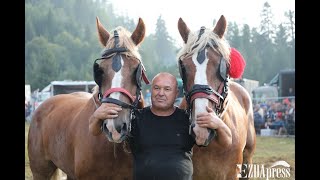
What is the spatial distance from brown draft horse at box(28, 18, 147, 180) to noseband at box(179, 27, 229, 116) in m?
0.45

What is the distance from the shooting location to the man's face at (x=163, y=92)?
3.22m

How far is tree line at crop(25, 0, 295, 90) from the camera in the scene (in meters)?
28.6

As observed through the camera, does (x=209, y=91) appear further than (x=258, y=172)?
No

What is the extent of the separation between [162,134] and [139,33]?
1080 mm

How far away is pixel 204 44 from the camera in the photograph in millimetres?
3322

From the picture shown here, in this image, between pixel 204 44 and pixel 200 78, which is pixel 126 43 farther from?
pixel 200 78

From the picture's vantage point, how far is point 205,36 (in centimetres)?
338

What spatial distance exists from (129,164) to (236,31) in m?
24.0

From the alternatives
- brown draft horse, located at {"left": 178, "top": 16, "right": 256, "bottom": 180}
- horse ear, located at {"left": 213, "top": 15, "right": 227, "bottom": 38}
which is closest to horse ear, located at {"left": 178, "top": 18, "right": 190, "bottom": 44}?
brown draft horse, located at {"left": 178, "top": 16, "right": 256, "bottom": 180}

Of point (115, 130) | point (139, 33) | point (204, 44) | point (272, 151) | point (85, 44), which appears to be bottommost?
point (272, 151)

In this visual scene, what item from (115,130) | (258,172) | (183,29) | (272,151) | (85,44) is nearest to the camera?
(115,130)

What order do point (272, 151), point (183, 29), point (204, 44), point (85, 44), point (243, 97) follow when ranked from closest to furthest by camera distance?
point (204, 44), point (183, 29), point (243, 97), point (272, 151), point (85, 44)

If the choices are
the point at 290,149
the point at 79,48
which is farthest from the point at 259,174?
the point at 79,48

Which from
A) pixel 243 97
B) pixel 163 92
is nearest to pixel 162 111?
pixel 163 92
